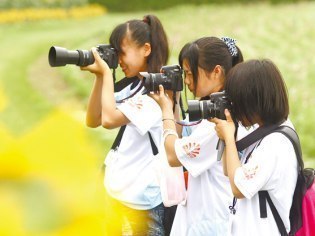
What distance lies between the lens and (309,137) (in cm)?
720

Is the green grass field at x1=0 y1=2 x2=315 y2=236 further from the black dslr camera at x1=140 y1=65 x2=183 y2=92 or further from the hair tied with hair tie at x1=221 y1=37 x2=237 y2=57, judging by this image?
the hair tied with hair tie at x1=221 y1=37 x2=237 y2=57

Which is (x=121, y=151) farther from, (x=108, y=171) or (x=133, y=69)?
(x=133, y=69)

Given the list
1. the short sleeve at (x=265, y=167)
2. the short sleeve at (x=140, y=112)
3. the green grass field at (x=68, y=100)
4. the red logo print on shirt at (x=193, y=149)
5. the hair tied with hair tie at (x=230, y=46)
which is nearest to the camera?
the green grass field at (x=68, y=100)

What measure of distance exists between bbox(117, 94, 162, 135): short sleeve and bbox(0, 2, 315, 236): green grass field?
28 centimetres

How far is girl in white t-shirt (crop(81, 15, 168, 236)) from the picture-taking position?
277 centimetres

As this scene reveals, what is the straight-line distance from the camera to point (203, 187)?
247 cm

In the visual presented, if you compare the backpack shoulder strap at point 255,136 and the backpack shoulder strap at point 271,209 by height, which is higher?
the backpack shoulder strap at point 255,136

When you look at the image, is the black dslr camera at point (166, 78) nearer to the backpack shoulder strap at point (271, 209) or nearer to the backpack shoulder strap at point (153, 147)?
the backpack shoulder strap at point (153, 147)

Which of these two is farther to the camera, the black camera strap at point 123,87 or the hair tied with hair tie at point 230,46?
the black camera strap at point 123,87

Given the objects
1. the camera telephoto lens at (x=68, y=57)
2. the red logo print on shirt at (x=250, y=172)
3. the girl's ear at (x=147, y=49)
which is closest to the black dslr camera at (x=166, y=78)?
the camera telephoto lens at (x=68, y=57)

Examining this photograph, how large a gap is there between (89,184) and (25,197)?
106 millimetres

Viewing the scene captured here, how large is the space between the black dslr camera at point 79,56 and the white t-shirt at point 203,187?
428 millimetres

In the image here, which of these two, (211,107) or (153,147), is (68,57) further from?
(211,107)

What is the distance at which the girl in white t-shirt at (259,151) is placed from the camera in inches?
80.4
